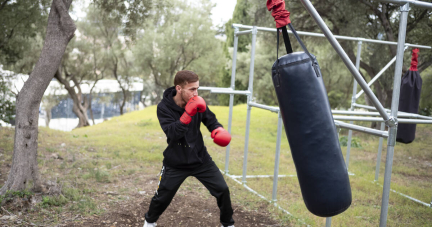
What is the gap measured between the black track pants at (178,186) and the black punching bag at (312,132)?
3.73ft

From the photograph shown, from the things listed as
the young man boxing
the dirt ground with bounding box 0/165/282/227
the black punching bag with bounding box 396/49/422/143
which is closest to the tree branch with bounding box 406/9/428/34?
the black punching bag with bounding box 396/49/422/143

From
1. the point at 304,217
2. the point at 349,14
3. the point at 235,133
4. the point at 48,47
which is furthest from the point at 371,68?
the point at 48,47

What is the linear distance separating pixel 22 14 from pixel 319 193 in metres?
7.81

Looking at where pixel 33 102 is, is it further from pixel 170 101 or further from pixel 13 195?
pixel 170 101

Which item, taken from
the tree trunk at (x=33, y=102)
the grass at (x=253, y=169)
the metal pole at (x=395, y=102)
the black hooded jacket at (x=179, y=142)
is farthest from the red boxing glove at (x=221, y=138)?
the tree trunk at (x=33, y=102)

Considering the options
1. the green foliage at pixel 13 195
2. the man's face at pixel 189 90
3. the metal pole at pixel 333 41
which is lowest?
the green foliage at pixel 13 195

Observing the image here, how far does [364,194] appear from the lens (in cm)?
504

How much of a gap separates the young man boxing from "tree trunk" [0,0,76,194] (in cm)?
182

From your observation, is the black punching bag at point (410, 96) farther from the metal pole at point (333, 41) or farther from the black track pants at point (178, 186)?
the black track pants at point (178, 186)

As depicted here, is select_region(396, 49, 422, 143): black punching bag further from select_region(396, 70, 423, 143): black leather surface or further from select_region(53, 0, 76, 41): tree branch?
select_region(53, 0, 76, 41): tree branch

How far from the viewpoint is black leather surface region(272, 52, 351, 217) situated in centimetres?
197

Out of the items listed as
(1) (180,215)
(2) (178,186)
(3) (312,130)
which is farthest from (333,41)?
(1) (180,215)

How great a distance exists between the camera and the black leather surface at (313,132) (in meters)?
1.97

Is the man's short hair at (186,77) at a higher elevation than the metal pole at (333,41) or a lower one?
lower
